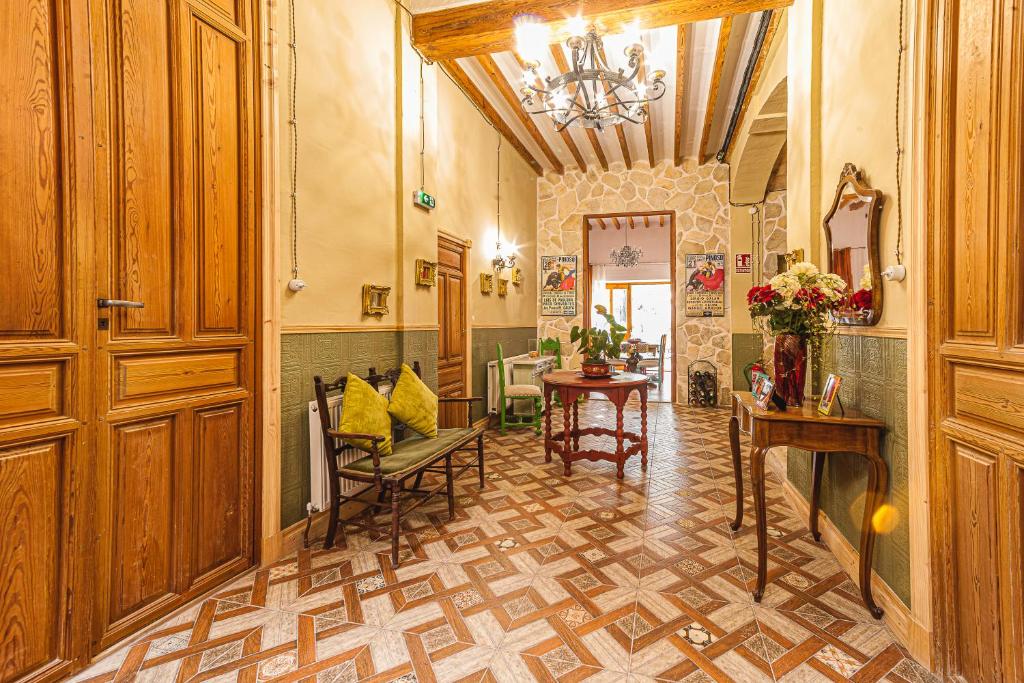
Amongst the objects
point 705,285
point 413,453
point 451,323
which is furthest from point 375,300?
point 705,285

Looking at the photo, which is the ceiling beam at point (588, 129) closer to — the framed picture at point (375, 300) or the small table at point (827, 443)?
the framed picture at point (375, 300)

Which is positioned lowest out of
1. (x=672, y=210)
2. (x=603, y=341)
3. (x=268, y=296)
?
(x=603, y=341)

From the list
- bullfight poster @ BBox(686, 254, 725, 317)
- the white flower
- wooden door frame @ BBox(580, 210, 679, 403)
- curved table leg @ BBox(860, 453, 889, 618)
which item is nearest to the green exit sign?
the white flower

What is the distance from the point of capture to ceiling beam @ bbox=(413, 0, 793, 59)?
317 centimetres

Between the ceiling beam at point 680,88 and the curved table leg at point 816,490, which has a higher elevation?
the ceiling beam at point 680,88

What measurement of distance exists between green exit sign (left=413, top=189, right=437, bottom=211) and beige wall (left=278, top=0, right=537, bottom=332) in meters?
0.05

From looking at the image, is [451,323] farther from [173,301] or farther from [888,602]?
[888,602]

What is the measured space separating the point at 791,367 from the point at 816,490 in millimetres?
867

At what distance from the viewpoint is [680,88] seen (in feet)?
15.7

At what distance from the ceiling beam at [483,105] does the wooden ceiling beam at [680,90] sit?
1999mm

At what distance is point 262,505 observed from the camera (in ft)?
7.54

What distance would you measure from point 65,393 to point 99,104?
Answer: 101 cm

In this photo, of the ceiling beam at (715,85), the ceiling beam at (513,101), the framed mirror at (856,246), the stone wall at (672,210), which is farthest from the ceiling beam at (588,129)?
the framed mirror at (856,246)

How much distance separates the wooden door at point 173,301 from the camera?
169cm
